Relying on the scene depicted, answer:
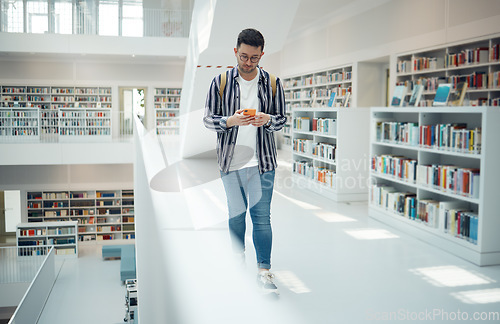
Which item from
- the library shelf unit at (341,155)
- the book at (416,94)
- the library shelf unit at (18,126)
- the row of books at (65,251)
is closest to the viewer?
the book at (416,94)

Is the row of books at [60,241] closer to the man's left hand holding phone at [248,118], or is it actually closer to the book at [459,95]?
the book at [459,95]

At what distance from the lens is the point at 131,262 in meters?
9.59

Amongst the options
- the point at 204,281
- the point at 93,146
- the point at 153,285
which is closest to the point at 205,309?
the point at 204,281

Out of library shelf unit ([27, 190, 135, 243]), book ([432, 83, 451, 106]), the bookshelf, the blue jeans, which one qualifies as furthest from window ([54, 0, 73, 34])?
the blue jeans

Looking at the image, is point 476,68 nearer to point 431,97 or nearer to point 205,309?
point 431,97

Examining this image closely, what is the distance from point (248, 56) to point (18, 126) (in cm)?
949

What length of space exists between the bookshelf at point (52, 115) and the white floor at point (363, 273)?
6263mm

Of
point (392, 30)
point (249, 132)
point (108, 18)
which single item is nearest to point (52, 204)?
point (108, 18)

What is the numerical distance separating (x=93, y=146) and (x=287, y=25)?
22.9 feet

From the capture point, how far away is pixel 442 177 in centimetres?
402

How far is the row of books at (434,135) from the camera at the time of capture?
3.73 m

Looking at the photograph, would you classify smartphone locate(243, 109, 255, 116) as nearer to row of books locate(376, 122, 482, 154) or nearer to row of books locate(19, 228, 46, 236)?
row of books locate(376, 122, 482, 154)

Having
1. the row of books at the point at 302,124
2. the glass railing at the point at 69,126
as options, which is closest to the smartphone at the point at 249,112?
the row of books at the point at 302,124

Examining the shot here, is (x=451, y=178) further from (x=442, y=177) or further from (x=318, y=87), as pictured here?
(x=318, y=87)
